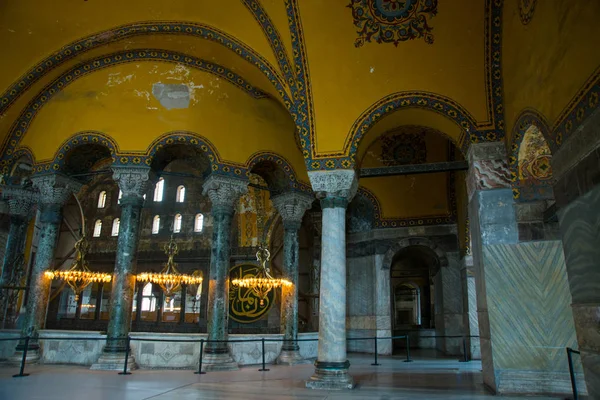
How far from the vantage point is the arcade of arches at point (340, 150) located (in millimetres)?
5359

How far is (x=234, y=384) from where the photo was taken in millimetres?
6605

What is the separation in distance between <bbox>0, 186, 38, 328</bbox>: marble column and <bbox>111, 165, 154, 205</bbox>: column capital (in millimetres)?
2785

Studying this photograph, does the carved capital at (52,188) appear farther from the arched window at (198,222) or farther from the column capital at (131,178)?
the arched window at (198,222)

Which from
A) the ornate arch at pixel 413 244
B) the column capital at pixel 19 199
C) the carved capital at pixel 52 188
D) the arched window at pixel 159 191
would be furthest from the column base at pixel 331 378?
the arched window at pixel 159 191

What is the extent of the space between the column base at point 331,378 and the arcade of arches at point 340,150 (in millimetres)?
23

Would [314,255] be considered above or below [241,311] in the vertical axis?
above

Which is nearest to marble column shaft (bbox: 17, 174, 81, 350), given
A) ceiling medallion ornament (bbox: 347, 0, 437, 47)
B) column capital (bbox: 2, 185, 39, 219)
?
column capital (bbox: 2, 185, 39, 219)

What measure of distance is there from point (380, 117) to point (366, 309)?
21.8 ft

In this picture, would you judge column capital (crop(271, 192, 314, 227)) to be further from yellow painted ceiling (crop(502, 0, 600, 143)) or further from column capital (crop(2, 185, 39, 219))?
column capital (crop(2, 185, 39, 219))

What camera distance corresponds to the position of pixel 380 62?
714 centimetres

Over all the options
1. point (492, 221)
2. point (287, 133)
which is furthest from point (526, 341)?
point (287, 133)

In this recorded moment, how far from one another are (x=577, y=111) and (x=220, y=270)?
6598 mm

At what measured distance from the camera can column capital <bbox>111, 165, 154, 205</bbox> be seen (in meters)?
8.91

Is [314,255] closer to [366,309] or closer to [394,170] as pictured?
[366,309]
